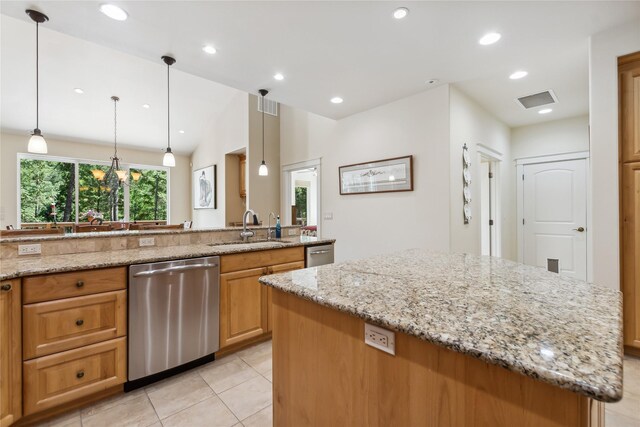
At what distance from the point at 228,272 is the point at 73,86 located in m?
4.65

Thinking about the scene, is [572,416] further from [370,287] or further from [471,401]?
[370,287]

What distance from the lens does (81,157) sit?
6035 mm

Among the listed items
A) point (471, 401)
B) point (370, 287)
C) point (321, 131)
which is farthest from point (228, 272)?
point (321, 131)

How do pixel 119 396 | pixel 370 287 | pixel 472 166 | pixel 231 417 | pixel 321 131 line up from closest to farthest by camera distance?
pixel 370 287, pixel 231 417, pixel 119 396, pixel 472 166, pixel 321 131

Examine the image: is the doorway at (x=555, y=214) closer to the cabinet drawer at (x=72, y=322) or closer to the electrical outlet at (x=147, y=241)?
the electrical outlet at (x=147, y=241)

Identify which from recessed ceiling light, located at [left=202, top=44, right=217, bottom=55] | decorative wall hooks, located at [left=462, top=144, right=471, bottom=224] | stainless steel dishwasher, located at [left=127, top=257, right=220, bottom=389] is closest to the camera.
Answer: stainless steel dishwasher, located at [left=127, top=257, right=220, bottom=389]

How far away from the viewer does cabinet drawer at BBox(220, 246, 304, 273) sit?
7.63ft

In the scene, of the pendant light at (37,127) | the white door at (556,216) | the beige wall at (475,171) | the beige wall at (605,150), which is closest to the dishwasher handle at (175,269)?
the pendant light at (37,127)

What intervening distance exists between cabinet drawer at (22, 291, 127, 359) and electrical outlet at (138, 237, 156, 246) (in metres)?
0.74

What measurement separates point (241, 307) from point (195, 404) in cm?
75

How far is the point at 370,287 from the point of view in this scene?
3.69ft

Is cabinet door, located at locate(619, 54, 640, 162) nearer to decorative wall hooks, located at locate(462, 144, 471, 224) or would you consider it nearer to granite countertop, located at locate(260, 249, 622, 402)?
decorative wall hooks, located at locate(462, 144, 471, 224)

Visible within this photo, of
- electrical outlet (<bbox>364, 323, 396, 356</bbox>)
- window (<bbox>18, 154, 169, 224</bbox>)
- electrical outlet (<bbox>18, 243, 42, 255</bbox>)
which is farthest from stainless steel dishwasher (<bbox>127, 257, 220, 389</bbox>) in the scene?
window (<bbox>18, 154, 169, 224</bbox>)

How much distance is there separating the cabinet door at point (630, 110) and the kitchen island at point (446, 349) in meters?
1.72
